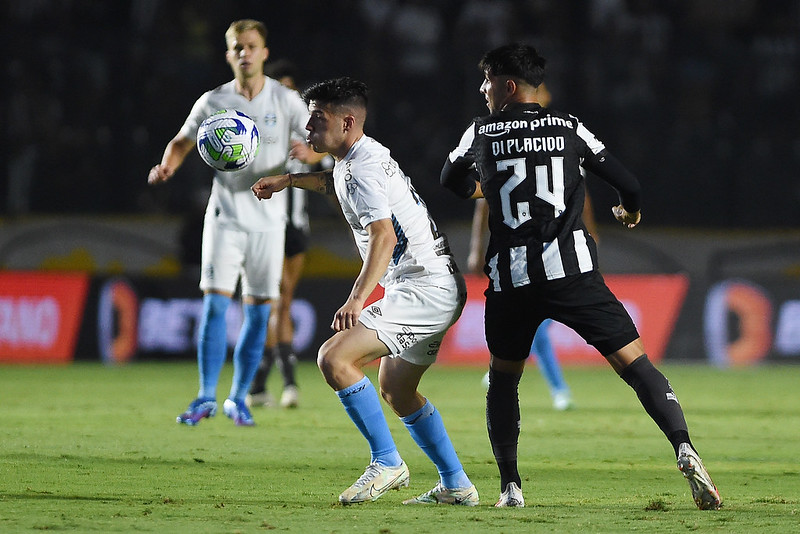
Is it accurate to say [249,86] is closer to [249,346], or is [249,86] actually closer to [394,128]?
[249,346]

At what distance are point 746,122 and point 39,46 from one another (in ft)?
28.6

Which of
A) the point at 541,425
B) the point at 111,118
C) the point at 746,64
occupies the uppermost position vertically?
the point at 746,64

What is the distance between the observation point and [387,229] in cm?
480

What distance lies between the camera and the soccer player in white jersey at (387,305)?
16.0ft

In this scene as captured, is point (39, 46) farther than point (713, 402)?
Yes

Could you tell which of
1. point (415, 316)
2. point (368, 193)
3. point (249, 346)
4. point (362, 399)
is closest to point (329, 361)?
point (362, 399)

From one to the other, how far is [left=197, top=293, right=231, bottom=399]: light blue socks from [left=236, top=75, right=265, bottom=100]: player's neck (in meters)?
1.32

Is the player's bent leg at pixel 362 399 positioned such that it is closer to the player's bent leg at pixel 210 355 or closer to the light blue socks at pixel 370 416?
the light blue socks at pixel 370 416

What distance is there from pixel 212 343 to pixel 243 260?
58 cm

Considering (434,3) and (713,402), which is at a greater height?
(434,3)

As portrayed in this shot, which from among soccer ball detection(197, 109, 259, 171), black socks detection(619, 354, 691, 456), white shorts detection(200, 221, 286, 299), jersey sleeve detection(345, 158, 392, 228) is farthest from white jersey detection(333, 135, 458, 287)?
white shorts detection(200, 221, 286, 299)

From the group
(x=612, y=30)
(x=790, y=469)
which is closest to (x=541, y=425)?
(x=790, y=469)

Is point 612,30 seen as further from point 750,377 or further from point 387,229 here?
point 387,229

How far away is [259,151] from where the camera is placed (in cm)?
792
